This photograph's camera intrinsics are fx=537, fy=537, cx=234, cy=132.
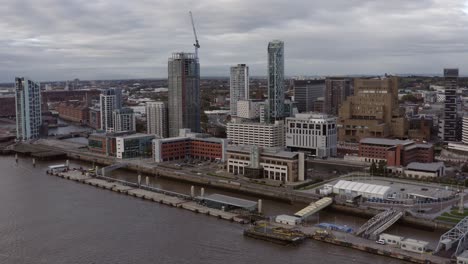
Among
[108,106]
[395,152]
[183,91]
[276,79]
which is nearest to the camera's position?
[395,152]

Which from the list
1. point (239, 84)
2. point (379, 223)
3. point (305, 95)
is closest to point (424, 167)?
point (379, 223)

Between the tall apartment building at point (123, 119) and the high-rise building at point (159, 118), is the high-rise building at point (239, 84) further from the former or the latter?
the high-rise building at point (159, 118)

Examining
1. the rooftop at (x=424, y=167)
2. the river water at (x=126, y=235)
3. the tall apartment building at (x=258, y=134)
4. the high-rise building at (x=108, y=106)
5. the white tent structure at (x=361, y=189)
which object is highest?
the high-rise building at (x=108, y=106)

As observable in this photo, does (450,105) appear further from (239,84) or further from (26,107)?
(26,107)

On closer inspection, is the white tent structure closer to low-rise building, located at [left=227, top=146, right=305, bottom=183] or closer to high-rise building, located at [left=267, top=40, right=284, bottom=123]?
low-rise building, located at [left=227, top=146, right=305, bottom=183]

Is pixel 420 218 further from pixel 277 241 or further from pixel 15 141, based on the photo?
pixel 15 141

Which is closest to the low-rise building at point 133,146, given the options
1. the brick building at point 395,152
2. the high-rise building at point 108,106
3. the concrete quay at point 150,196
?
the concrete quay at point 150,196

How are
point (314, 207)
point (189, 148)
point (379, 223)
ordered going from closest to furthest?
point (379, 223)
point (314, 207)
point (189, 148)
